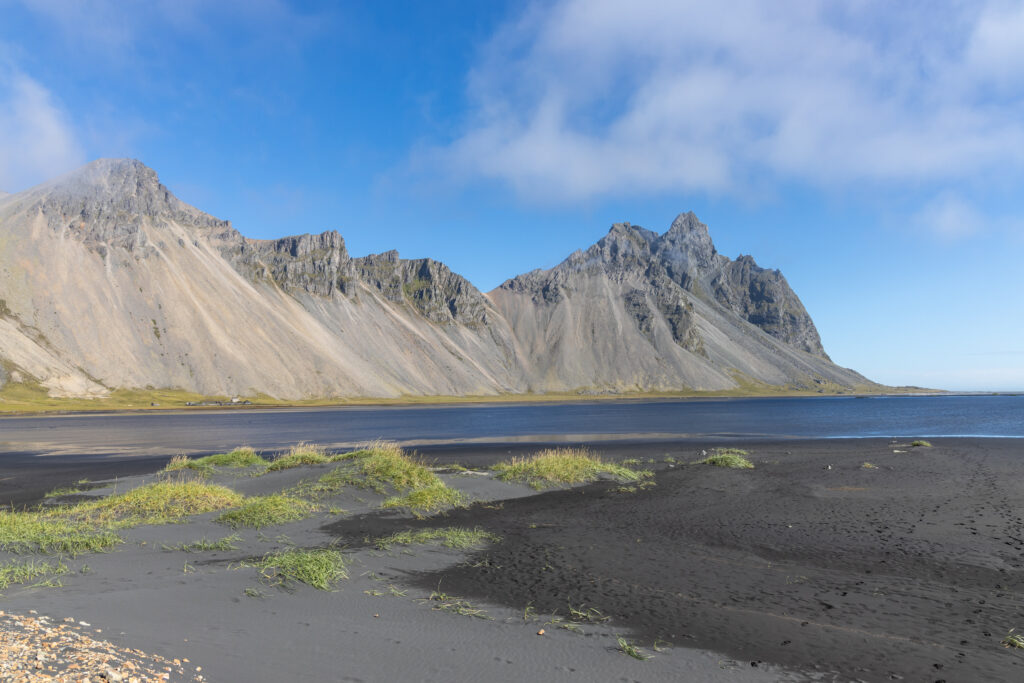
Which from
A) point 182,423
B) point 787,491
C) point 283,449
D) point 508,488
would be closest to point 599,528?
point 508,488

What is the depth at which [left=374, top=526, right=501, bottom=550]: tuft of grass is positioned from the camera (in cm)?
1721

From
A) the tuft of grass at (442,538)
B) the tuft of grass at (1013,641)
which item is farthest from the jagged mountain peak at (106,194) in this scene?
the tuft of grass at (1013,641)

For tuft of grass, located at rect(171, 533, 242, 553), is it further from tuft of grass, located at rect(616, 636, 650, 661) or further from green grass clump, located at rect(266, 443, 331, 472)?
green grass clump, located at rect(266, 443, 331, 472)

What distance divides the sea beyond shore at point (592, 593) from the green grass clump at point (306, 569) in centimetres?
27

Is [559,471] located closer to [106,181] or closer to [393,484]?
[393,484]

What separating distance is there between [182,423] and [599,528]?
7663cm

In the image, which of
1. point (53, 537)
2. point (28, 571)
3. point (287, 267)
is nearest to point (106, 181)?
point (287, 267)

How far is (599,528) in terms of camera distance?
20109mm

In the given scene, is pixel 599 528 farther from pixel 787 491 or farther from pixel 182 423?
pixel 182 423

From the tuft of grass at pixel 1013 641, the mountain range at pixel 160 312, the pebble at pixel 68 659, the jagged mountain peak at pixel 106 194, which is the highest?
the jagged mountain peak at pixel 106 194

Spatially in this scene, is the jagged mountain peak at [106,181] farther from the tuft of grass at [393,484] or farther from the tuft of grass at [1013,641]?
the tuft of grass at [1013,641]

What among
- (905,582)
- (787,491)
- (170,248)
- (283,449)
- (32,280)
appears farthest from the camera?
(170,248)

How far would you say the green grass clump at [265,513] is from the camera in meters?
18.8

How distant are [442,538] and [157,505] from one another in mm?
10277
